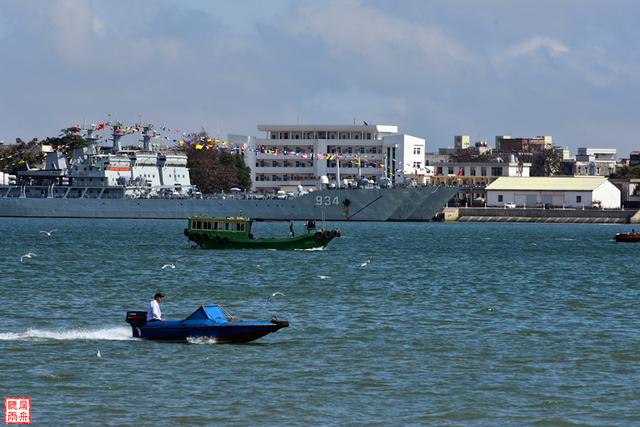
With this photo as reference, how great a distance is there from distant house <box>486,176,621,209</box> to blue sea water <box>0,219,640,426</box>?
9572 cm

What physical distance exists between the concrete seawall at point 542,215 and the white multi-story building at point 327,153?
16.3 meters

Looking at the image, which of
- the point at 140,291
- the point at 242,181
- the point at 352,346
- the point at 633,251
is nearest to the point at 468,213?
the point at 242,181

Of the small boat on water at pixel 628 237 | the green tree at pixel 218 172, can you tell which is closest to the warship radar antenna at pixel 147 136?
the green tree at pixel 218 172

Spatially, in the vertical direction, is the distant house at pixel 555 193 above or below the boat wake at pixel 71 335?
above

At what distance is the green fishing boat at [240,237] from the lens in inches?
3253

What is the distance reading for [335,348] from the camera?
114ft

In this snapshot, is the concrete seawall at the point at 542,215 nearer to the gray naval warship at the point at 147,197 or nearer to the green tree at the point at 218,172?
the gray naval warship at the point at 147,197

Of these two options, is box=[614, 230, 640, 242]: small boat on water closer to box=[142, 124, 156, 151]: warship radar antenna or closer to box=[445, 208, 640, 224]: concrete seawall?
box=[445, 208, 640, 224]: concrete seawall

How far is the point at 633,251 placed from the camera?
9369 cm

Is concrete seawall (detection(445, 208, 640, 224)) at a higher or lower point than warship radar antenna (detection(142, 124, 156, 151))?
lower

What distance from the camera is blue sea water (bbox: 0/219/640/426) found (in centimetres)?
2691

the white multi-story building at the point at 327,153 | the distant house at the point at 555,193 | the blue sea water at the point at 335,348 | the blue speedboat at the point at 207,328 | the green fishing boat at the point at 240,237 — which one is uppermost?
the white multi-story building at the point at 327,153

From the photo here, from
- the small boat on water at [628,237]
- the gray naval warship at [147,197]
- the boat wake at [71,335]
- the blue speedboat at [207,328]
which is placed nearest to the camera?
the blue speedboat at [207,328]

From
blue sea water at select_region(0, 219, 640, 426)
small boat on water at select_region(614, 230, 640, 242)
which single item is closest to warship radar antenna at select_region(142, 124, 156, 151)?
small boat on water at select_region(614, 230, 640, 242)
